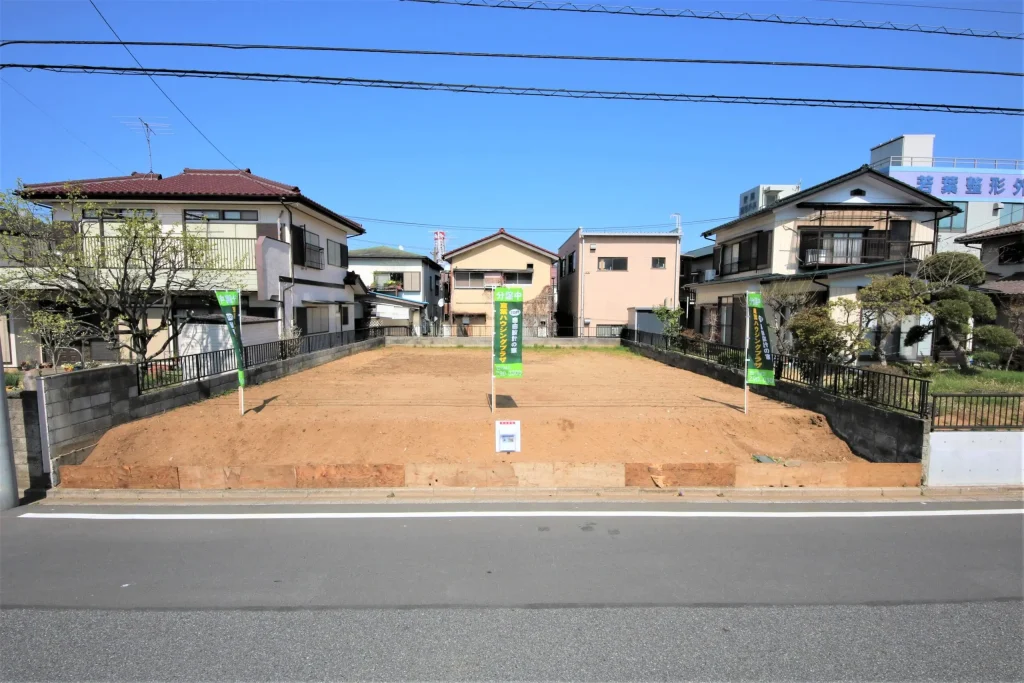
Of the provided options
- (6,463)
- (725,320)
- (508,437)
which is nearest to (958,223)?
(725,320)

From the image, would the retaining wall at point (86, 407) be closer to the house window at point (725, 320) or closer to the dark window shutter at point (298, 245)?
the dark window shutter at point (298, 245)

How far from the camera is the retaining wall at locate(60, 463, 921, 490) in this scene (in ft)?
20.5

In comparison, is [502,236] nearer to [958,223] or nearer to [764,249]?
[764,249]

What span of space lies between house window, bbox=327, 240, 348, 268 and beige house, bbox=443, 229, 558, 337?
23.0ft

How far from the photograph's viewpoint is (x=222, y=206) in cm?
1667

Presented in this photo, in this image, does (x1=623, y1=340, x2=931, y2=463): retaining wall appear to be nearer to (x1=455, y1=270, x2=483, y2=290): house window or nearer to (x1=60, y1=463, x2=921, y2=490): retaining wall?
(x1=60, y1=463, x2=921, y2=490): retaining wall

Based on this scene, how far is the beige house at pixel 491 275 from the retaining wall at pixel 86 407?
1982 cm

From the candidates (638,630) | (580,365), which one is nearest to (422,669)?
(638,630)

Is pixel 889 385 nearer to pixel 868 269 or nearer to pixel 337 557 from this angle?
pixel 337 557

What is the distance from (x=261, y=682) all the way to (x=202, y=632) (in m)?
0.80

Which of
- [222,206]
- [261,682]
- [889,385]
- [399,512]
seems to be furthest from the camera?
[222,206]

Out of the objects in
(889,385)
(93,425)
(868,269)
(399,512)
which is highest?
(868,269)

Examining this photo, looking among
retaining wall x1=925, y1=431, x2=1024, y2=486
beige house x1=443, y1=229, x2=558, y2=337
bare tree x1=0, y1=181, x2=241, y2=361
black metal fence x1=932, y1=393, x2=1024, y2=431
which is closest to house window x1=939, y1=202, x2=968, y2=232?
beige house x1=443, y1=229, x2=558, y2=337

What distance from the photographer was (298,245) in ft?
58.1
